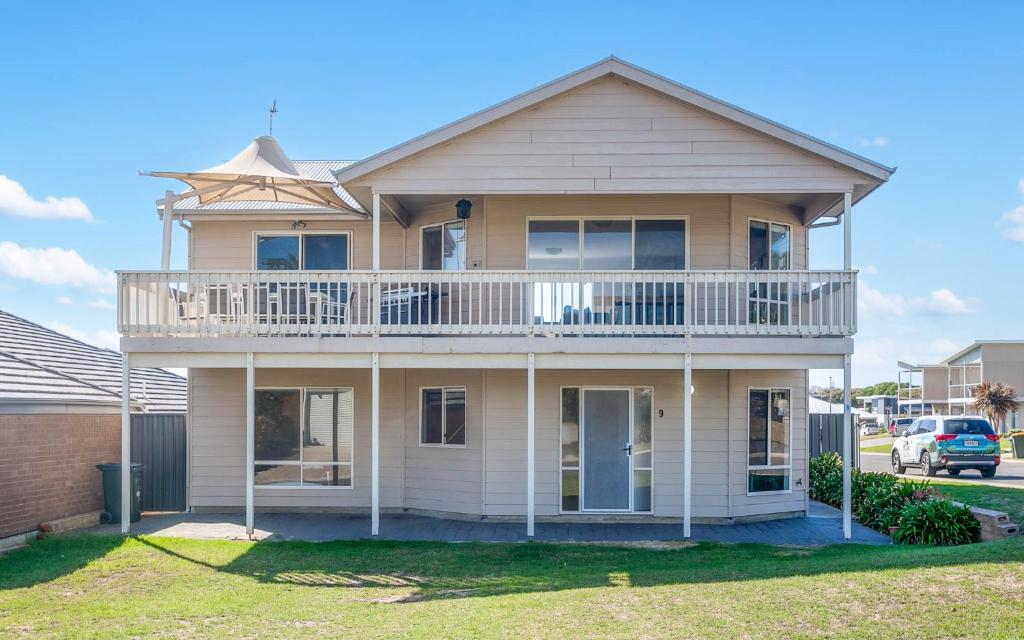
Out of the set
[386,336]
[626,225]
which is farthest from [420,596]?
[626,225]

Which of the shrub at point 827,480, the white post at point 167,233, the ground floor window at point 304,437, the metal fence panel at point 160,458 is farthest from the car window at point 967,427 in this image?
the white post at point 167,233

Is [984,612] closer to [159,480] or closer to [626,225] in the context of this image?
[626,225]

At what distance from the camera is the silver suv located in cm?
2103

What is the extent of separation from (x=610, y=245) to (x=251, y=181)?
19.0 ft

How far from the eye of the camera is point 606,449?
13.1 metres

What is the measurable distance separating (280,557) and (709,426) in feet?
22.4

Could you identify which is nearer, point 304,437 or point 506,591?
point 506,591

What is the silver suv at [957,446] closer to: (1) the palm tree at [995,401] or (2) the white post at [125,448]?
(2) the white post at [125,448]

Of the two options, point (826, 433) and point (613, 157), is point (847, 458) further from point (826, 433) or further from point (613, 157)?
point (826, 433)

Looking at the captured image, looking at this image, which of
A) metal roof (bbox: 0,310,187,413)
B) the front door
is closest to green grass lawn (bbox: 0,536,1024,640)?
the front door

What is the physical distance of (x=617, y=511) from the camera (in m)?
13.0

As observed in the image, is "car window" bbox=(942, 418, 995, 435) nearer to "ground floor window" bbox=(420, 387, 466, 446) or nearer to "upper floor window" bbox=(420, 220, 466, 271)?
"ground floor window" bbox=(420, 387, 466, 446)

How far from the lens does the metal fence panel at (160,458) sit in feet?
47.1

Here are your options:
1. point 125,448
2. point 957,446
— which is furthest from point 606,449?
point 957,446
